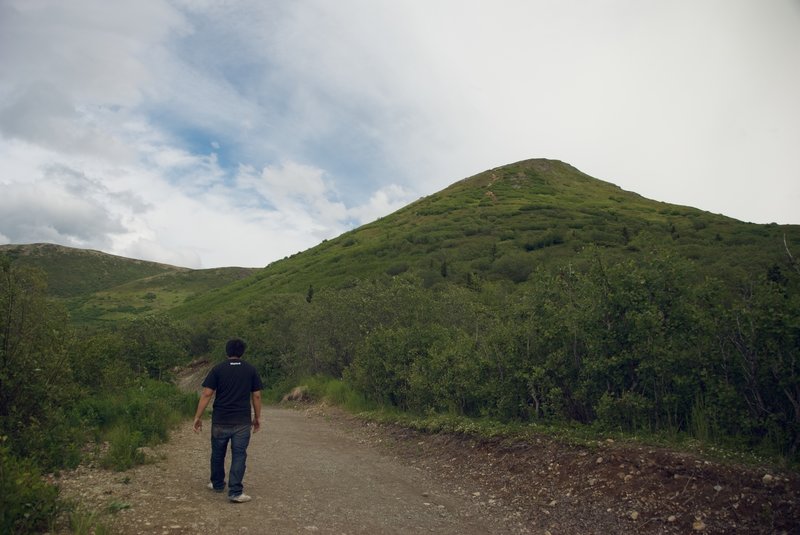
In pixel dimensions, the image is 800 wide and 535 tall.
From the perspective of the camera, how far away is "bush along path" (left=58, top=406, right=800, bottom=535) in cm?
557

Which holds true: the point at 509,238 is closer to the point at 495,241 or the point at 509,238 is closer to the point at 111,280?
the point at 495,241

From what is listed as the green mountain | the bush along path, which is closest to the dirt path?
the bush along path

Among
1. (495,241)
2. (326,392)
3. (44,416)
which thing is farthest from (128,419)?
(495,241)

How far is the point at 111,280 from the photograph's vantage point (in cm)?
14912

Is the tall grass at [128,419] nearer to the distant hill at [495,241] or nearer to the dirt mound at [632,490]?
the dirt mound at [632,490]

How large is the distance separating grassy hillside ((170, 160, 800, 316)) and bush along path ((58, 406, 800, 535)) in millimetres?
28981

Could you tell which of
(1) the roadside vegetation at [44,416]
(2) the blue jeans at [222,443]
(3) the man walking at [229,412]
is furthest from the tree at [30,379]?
(2) the blue jeans at [222,443]

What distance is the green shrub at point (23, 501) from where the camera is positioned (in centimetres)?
476

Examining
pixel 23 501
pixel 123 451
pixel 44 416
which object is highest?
pixel 44 416

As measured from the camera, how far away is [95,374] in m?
13.5

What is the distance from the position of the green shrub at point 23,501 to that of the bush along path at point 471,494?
25.7 inches

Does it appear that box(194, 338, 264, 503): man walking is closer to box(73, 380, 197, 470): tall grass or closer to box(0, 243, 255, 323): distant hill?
box(73, 380, 197, 470): tall grass

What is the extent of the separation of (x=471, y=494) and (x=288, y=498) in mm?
2777

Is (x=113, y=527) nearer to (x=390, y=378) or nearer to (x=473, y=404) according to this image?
(x=473, y=404)
